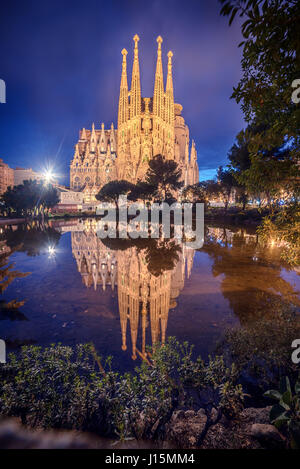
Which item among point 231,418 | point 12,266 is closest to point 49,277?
point 12,266

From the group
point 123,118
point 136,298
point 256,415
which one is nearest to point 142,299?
point 136,298

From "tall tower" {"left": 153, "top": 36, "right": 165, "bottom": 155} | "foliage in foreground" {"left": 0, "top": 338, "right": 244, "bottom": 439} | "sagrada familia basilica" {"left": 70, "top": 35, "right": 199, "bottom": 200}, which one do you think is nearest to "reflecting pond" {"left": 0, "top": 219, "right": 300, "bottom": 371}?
"foliage in foreground" {"left": 0, "top": 338, "right": 244, "bottom": 439}

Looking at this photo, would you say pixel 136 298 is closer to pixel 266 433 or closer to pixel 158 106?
pixel 266 433

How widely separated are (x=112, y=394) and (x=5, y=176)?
171 metres

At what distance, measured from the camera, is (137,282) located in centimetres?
877

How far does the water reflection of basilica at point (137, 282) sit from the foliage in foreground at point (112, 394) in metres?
1.00

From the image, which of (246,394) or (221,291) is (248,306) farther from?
(246,394)

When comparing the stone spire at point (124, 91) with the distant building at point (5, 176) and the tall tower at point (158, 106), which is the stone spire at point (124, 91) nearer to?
the tall tower at point (158, 106)

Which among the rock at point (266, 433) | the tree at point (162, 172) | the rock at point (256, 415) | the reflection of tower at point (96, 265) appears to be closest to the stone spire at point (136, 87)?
the tree at point (162, 172)

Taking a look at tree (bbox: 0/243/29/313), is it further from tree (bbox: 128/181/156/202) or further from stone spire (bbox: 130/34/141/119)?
stone spire (bbox: 130/34/141/119)

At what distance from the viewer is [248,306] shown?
6.52 m

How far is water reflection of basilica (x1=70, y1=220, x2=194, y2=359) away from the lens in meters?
5.50

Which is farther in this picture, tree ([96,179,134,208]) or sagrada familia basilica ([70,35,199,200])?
sagrada familia basilica ([70,35,199,200])

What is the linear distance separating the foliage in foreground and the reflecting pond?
68 cm
